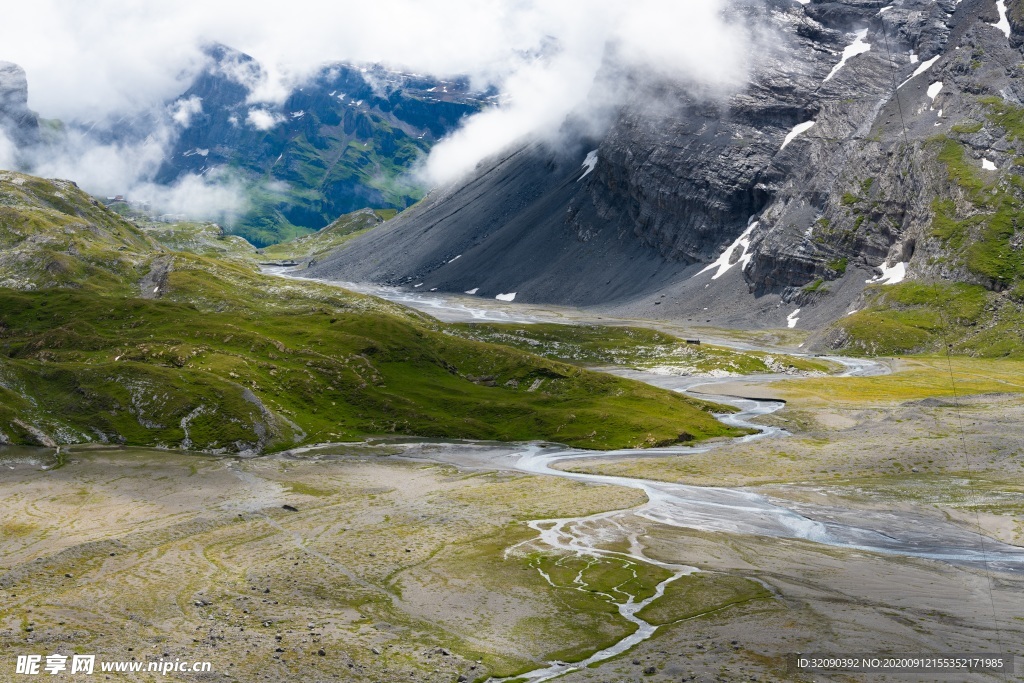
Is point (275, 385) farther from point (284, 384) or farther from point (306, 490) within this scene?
point (306, 490)

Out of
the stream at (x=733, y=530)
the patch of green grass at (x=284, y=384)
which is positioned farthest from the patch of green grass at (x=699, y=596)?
the patch of green grass at (x=284, y=384)

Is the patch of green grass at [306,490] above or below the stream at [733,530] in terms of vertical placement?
below

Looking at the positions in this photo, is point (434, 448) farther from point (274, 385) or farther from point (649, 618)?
point (649, 618)

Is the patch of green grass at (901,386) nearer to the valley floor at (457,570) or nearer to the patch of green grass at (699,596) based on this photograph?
the valley floor at (457,570)

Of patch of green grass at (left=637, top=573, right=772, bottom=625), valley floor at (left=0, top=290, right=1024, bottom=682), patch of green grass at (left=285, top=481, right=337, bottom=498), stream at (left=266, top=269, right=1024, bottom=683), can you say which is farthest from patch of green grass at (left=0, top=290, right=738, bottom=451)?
patch of green grass at (left=637, top=573, right=772, bottom=625)

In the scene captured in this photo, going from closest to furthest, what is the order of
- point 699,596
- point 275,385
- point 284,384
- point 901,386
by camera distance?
point 699,596 → point 275,385 → point 284,384 → point 901,386

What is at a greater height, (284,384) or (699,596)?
(284,384)

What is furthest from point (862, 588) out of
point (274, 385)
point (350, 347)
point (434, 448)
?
point (350, 347)

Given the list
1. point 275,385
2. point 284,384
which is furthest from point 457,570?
point 284,384

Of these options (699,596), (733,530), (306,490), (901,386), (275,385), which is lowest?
(306,490)
